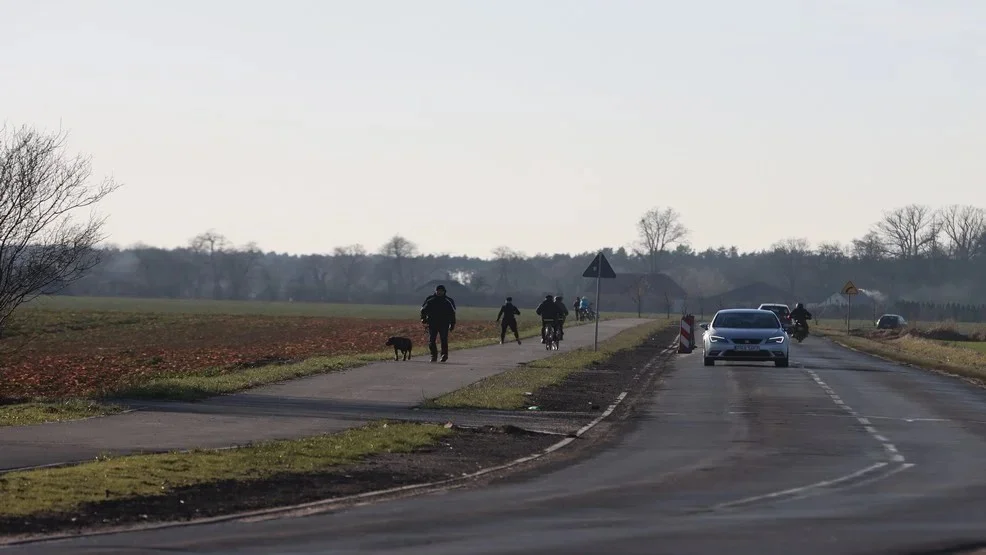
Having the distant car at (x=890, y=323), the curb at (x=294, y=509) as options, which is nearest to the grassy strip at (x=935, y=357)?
the curb at (x=294, y=509)

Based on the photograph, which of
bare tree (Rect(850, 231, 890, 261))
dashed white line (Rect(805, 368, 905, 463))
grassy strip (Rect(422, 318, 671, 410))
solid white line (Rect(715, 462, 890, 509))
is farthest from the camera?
bare tree (Rect(850, 231, 890, 261))

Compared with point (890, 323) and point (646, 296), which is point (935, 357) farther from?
point (646, 296)

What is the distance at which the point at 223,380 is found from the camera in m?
27.0

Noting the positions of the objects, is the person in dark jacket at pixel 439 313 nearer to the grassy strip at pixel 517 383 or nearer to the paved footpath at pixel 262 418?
the grassy strip at pixel 517 383

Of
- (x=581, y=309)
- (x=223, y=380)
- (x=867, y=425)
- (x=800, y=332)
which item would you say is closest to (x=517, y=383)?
(x=223, y=380)

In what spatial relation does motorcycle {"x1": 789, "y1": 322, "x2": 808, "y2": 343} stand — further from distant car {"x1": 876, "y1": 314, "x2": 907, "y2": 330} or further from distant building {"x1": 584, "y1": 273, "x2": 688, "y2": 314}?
distant building {"x1": 584, "y1": 273, "x2": 688, "y2": 314}

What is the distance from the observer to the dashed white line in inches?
682

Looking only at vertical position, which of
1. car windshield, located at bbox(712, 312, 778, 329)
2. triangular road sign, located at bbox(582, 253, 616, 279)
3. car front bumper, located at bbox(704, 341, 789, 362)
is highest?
triangular road sign, located at bbox(582, 253, 616, 279)

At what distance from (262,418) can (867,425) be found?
8100 millimetres

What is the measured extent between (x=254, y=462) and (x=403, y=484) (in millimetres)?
1646

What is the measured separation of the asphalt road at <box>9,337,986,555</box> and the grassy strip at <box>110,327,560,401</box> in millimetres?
6777

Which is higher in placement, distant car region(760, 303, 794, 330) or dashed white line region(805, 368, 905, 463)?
distant car region(760, 303, 794, 330)

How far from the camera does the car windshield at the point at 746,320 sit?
127 ft

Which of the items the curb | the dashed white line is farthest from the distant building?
the curb
